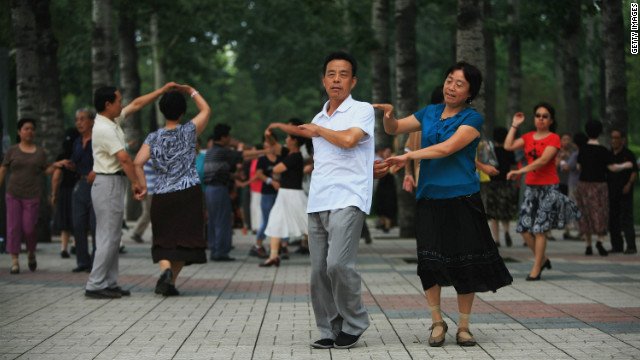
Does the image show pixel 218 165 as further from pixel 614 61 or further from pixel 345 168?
pixel 614 61

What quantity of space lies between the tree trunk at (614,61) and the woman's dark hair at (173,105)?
10.9 m

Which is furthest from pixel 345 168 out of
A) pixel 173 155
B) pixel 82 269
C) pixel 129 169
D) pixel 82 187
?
pixel 82 269

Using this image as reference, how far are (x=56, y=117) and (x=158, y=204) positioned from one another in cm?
1004

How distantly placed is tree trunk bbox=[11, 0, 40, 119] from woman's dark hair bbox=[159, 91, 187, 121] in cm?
801

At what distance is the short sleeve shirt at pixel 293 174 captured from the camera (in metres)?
13.5

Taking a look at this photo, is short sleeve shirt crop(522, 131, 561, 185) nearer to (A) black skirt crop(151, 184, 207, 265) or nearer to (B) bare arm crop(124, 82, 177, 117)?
(A) black skirt crop(151, 184, 207, 265)

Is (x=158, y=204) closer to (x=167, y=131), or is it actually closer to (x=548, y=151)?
(x=167, y=131)

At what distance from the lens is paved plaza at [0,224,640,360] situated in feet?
Answer: 20.9

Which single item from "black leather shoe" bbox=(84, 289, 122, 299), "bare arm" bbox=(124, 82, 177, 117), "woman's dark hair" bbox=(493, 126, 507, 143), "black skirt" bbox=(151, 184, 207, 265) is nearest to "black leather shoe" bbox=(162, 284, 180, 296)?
"black skirt" bbox=(151, 184, 207, 265)

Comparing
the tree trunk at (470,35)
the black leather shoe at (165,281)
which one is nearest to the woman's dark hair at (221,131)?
the tree trunk at (470,35)

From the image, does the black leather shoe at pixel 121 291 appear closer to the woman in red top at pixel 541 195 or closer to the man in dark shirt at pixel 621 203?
the woman in red top at pixel 541 195

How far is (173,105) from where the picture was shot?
31.1 feet

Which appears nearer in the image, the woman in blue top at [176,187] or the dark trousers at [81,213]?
the woman in blue top at [176,187]

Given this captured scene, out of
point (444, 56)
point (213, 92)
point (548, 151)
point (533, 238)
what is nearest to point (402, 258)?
point (533, 238)
